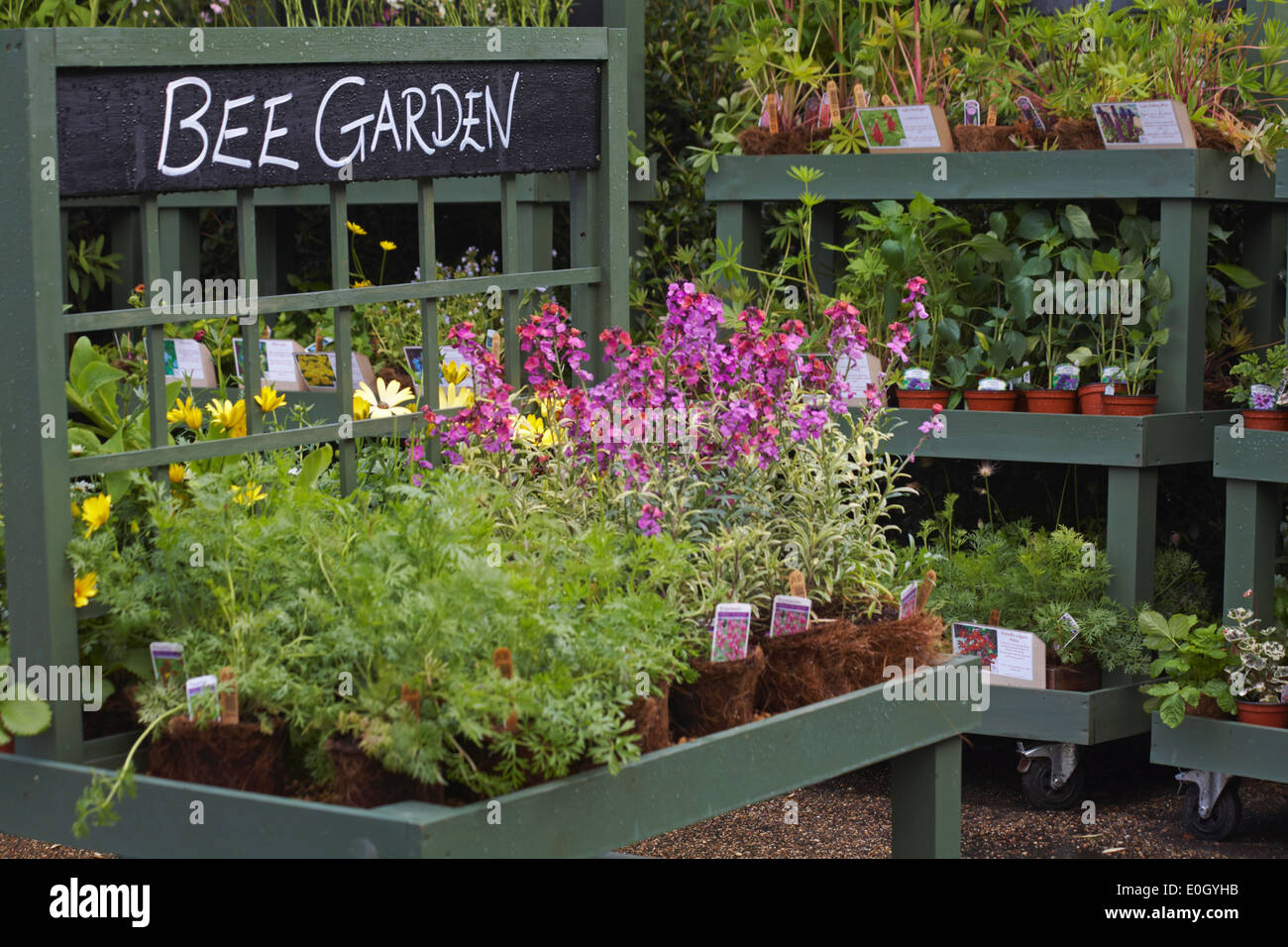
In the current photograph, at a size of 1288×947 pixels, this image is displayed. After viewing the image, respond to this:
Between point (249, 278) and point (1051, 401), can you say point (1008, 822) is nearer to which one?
point (1051, 401)

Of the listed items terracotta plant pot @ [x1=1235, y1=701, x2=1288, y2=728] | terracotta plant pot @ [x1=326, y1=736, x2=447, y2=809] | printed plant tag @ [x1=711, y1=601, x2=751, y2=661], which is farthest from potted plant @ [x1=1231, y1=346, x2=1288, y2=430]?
terracotta plant pot @ [x1=326, y1=736, x2=447, y2=809]

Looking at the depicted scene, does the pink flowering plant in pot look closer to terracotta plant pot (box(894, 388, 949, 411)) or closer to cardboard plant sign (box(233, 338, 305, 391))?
terracotta plant pot (box(894, 388, 949, 411))

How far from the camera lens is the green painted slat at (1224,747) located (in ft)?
11.8

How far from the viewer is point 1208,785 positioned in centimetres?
379

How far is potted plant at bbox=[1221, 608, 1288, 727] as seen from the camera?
11.8ft

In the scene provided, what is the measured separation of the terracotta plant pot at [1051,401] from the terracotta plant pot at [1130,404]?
11 centimetres

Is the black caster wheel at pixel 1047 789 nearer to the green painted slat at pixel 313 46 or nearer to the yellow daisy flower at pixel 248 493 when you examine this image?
the green painted slat at pixel 313 46

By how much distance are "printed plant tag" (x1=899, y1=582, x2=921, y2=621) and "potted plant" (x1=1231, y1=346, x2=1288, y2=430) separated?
1.79 meters

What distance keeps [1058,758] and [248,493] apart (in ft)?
8.99

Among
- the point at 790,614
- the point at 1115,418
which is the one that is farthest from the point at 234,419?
the point at 1115,418

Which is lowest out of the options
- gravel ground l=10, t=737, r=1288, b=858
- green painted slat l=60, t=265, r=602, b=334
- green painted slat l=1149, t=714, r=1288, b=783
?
gravel ground l=10, t=737, r=1288, b=858

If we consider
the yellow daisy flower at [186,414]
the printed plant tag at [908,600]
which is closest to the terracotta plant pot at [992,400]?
the printed plant tag at [908,600]

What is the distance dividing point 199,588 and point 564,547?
44cm

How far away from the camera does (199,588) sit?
1.78m
